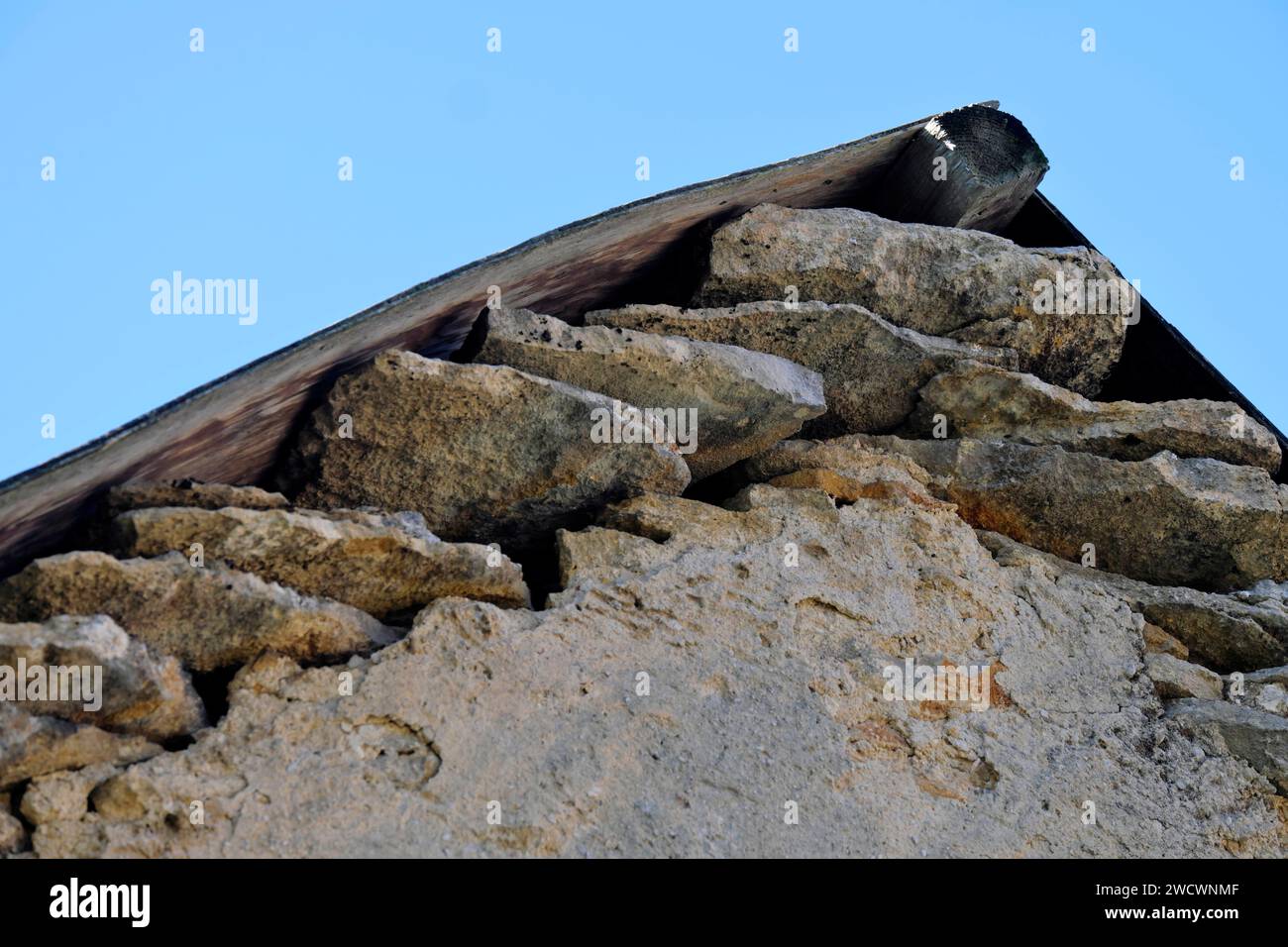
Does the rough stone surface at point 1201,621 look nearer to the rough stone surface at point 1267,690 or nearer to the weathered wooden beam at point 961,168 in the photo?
the rough stone surface at point 1267,690

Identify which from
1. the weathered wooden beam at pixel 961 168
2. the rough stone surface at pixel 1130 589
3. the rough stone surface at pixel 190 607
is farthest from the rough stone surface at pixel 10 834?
the weathered wooden beam at pixel 961 168

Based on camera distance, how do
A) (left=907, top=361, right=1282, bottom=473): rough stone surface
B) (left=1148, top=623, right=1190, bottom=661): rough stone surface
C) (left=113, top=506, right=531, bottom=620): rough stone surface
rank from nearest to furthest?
1. (left=113, top=506, right=531, bottom=620): rough stone surface
2. (left=1148, top=623, right=1190, bottom=661): rough stone surface
3. (left=907, top=361, right=1282, bottom=473): rough stone surface

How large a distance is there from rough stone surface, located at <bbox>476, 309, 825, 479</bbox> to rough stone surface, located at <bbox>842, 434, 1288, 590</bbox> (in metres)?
0.36

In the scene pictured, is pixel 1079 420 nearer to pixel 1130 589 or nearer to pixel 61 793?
pixel 1130 589

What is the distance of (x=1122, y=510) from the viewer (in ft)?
12.6

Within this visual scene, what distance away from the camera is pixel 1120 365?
4.48 metres

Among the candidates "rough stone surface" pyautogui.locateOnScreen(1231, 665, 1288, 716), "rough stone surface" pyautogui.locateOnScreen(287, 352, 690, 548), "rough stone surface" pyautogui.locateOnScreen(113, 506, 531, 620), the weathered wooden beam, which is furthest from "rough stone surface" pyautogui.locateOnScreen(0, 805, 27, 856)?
the weathered wooden beam

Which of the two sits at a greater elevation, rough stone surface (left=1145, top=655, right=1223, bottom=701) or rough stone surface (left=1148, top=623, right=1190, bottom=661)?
rough stone surface (left=1148, top=623, right=1190, bottom=661)

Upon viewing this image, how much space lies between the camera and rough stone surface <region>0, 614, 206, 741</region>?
7.99 ft

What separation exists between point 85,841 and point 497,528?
119 cm

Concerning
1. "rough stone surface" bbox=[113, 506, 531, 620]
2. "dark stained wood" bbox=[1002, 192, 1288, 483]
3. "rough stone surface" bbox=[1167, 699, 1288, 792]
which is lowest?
"rough stone surface" bbox=[1167, 699, 1288, 792]

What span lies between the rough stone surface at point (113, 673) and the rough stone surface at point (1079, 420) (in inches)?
85.8

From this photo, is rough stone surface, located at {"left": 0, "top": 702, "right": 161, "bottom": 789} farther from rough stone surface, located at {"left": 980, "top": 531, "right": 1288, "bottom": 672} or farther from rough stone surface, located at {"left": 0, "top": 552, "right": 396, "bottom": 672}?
rough stone surface, located at {"left": 980, "top": 531, "right": 1288, "bottom": 672}

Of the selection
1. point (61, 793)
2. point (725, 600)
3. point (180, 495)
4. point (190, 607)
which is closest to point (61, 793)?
point (61, 793)
